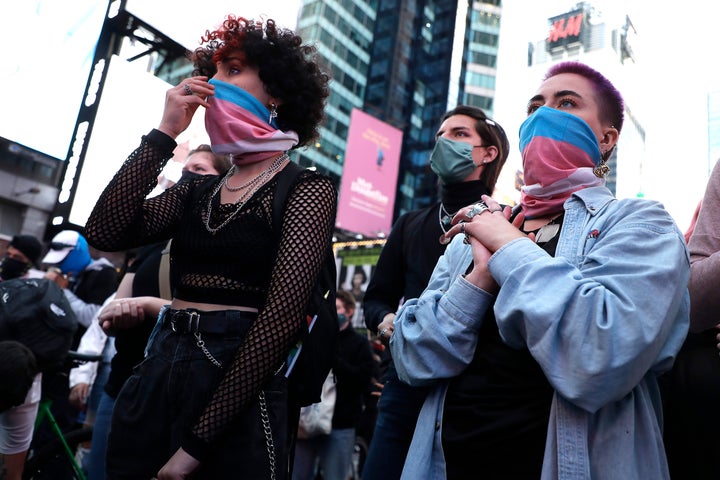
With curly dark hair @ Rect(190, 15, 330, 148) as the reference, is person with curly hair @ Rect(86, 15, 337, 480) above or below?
below

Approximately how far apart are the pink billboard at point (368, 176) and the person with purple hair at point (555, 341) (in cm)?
2723

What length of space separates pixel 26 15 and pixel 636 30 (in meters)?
122

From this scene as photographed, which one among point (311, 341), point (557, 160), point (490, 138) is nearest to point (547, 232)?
point (557, 160)

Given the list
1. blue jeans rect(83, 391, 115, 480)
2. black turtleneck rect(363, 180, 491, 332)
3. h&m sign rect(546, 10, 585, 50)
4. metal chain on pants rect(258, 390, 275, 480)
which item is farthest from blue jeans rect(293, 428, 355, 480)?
h&m sign rect(546, 10, 585, 50)

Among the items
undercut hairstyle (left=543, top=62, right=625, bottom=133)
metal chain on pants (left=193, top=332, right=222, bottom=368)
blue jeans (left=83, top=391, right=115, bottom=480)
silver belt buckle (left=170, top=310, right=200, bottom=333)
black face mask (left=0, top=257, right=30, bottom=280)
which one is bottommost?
blue jeans (left=83, top=391, right=115, bottom=480)

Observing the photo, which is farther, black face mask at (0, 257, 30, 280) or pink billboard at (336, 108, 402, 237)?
pink billboard at (336, 108, 402, 237)

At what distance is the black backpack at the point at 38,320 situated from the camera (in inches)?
153

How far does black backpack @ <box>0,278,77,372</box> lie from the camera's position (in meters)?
3.88

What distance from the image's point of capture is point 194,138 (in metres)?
13.6

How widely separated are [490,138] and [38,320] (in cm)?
329

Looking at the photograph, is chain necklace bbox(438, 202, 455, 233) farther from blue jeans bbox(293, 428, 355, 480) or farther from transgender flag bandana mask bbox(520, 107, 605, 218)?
blue jeans bbox(293, 428, 355, 480)

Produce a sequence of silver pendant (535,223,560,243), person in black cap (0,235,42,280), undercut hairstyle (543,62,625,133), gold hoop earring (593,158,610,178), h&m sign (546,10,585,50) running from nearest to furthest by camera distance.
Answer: silver pendant (535,223,560,243), gold hoop earring (593,158,610,178), undercut hairstyle (543,62,625,133), person in black cap (0,235,42,280), h&m sign (546,10,585,50)

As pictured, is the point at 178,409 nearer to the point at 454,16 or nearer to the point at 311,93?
the point at 311,93

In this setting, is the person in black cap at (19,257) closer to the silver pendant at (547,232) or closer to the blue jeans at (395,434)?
the blue jeans at (395,434)
